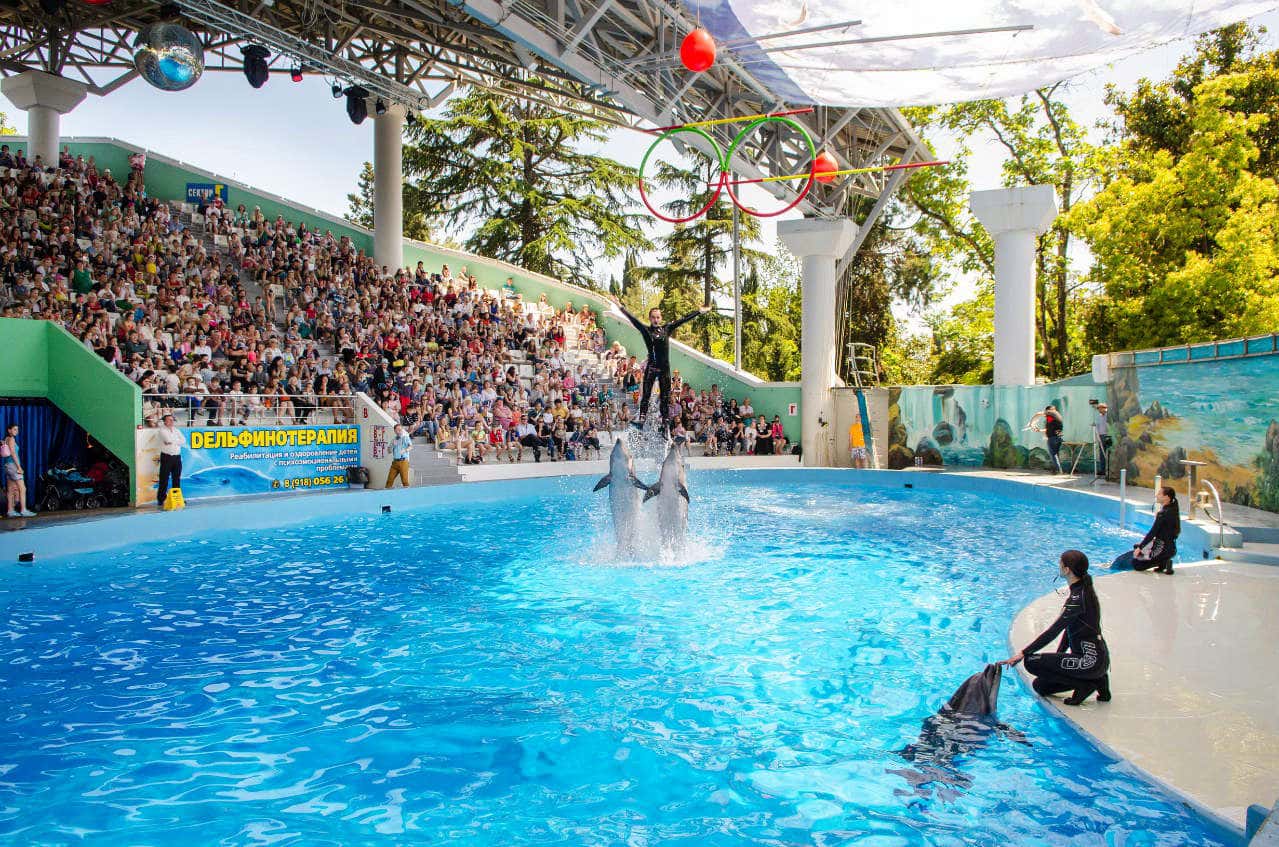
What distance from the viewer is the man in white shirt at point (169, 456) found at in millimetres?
11047

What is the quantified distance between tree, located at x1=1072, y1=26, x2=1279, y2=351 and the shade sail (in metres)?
13.3

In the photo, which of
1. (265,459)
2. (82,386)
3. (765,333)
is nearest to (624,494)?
(265,459)

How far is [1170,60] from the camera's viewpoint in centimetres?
2364

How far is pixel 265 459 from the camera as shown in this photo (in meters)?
12.7

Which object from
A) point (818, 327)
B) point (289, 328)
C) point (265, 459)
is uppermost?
point (818, 327)

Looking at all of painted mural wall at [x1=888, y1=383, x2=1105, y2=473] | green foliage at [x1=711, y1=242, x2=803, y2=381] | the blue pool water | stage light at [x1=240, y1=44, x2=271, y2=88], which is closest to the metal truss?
stage light at [x1=240, y1=44, x2=271, y2=88]

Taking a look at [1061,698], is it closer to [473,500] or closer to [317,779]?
[317,779]

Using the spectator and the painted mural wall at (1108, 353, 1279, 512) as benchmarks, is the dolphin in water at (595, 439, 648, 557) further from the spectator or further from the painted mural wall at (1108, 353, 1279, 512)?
the painted mural wall at (1108, 353, 1279, 512)

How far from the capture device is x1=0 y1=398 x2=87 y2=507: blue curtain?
1079cm

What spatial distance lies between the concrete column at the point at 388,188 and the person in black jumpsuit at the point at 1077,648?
18.0 metres

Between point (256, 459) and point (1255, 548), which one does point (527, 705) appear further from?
point (256, 459)

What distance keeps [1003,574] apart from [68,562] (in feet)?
29.5

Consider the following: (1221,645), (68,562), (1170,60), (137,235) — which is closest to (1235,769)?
(1221,645)

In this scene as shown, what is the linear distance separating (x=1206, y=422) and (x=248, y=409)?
13285 mm
